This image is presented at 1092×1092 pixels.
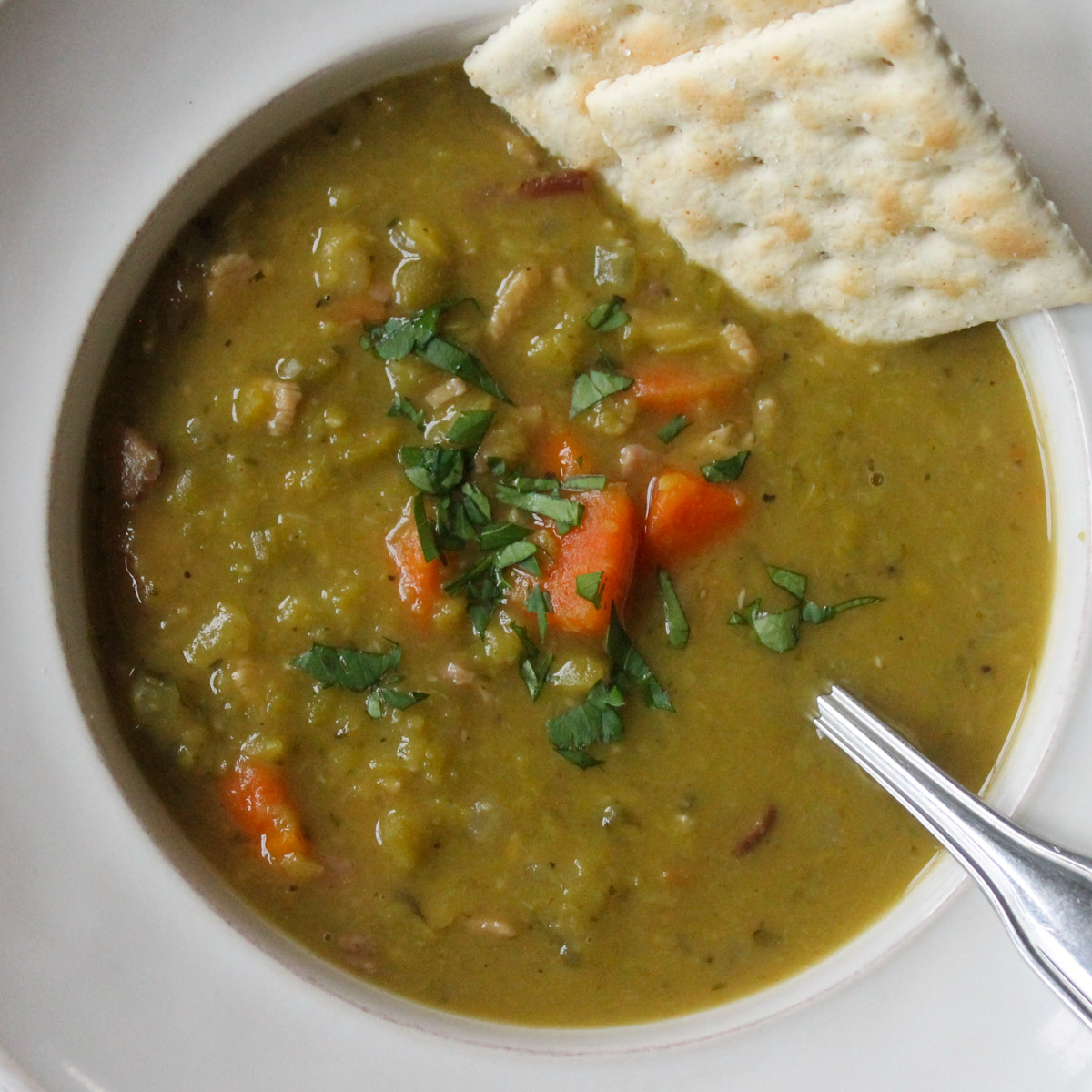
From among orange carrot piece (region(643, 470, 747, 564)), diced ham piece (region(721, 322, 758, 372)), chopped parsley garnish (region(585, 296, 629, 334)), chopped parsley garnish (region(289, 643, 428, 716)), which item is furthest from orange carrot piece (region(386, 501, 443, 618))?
diced ham piece (region(721, 322, 758, 372))

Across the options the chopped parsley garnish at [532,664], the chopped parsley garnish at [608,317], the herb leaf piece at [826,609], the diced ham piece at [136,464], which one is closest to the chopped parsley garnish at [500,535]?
the chopped parsley garnish at [532,664]

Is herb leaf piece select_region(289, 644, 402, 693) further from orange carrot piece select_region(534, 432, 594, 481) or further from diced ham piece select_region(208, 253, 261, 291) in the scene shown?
diced ham piece select_region(208, 253, 261, 291)

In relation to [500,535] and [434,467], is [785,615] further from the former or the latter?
[434,467]

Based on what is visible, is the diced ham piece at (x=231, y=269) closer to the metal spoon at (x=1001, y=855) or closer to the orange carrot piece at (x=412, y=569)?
the orange carrot piece at (x=412, y=569)

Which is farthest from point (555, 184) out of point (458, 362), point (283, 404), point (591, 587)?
point (591, 587)

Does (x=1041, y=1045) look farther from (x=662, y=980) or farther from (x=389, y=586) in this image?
(x=389, y=586)
